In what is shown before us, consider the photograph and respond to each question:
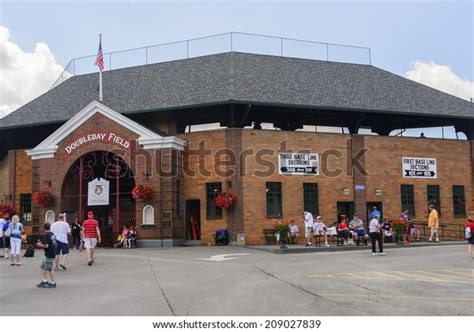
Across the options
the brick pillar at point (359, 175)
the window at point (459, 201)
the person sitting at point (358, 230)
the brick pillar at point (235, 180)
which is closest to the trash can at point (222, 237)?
the brick pillar at point (235, 180)

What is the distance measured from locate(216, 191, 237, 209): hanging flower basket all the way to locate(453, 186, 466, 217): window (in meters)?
12.8

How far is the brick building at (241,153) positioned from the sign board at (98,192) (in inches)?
9.7

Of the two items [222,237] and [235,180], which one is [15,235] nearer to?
[222,237]

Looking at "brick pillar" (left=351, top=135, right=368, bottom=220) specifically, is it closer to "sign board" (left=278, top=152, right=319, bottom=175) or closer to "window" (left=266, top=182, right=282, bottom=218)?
A: "sign board" (left=278, top=152, right=319, bottom=175)

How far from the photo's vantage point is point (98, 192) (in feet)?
94.3

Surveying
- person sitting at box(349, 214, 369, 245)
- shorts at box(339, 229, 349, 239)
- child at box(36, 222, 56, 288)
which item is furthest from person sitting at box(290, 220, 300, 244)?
child at box(36, 222, 56, 288)

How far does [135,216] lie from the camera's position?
2892 cm

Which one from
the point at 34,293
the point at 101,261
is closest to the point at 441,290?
the point at 34,293

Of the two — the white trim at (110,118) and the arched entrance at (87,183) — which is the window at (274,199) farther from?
the arched entrance at (87,183)

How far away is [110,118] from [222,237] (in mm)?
8085

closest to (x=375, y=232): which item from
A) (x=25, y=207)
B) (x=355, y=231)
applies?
(x=355, y=231)

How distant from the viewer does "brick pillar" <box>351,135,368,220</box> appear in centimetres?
2933

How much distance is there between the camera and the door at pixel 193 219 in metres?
28.7

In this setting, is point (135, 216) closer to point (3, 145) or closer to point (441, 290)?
point (3, 145)
